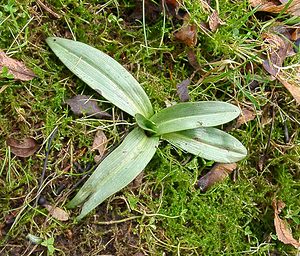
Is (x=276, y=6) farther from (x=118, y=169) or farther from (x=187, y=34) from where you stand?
(x=118, y=169)

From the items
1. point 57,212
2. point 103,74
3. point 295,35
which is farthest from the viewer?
point 295,35

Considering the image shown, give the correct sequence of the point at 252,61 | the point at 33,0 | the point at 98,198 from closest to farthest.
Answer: the point at 98,198, the point at 33,0, the point at 252,61

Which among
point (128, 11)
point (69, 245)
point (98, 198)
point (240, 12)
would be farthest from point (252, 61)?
point (69, 245)

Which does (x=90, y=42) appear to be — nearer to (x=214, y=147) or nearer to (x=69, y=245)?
(x=214, y=147)

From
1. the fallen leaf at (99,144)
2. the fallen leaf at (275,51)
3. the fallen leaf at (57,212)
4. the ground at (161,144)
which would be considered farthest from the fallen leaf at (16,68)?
the fallen leaf at (275,51)

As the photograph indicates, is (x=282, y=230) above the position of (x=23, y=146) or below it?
below

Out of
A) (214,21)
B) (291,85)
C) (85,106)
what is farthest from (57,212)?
(291,85)
